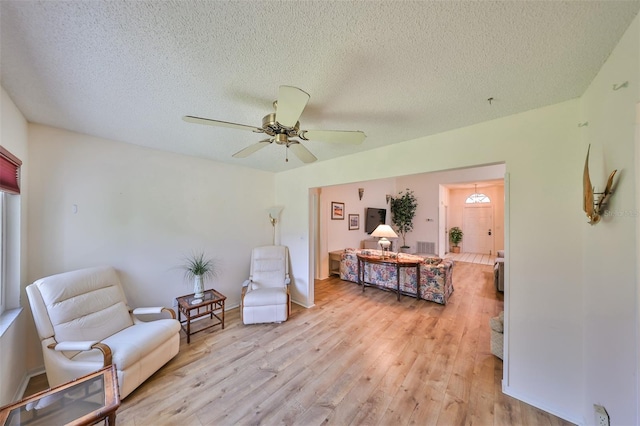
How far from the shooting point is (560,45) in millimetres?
1125

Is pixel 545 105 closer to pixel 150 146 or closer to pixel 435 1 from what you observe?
pixel 435 1

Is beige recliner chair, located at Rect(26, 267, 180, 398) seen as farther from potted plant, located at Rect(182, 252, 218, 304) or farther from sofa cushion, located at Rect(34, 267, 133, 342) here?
potted plant, located at Rect(182, 252, 218, 304)

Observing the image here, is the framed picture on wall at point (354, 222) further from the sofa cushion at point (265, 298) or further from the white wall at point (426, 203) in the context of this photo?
the sofa cushion at point (265, 298)

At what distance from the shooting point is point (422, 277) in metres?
3.96

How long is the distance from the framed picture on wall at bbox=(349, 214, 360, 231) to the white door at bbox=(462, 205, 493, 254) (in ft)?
16.2

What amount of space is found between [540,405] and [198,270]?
3711 mm

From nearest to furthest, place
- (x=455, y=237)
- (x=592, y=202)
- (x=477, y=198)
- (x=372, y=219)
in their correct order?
(x=592, y=202), (x=372, y=219), (x=477, y=198), (x=455, y=237)

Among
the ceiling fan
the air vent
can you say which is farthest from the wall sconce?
the air vent

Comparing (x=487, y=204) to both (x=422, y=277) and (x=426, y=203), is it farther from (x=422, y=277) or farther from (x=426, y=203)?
(x=422, y=277)

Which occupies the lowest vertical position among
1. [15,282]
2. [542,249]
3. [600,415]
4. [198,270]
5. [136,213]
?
[600,415]

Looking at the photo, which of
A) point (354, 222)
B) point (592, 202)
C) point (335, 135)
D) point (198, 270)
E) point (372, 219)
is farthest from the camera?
point (372, 219)

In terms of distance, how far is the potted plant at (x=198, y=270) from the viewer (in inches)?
117

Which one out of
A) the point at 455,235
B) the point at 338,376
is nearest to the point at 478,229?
the point at 455,235

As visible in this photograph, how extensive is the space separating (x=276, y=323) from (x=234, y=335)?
58cm
